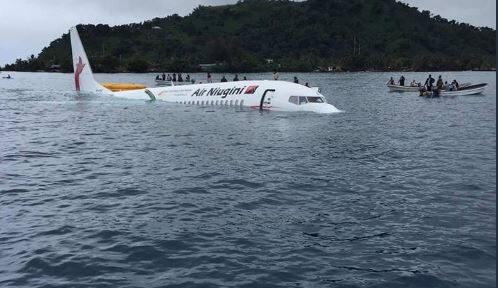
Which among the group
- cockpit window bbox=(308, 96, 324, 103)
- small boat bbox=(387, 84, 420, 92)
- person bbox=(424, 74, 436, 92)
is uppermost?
person bbox=(424, 74, 436, 92)

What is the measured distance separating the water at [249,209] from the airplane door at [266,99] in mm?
13498

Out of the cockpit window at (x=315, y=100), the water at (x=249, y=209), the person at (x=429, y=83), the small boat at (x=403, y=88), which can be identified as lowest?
the water at (x=249, y=209)

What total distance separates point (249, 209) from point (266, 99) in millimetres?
34338

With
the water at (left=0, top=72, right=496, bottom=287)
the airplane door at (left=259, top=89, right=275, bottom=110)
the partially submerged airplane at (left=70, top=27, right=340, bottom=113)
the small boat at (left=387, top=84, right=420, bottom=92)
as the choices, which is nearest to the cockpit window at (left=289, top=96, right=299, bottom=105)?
the partially submerged airplane at (left=70, top=27, right=340, bottom=113)

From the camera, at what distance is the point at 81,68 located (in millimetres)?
68875

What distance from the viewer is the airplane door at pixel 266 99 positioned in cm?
5153

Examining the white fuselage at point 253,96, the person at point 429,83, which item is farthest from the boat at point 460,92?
the white fuselage at point 253,96

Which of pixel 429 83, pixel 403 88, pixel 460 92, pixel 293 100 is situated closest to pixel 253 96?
pixel 293 100

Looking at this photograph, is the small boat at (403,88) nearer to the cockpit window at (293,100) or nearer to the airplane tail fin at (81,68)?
the cockpit window at (293,100)

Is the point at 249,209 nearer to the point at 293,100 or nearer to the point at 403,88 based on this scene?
the point at 293,100

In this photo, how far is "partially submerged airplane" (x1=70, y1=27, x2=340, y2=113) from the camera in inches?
1955

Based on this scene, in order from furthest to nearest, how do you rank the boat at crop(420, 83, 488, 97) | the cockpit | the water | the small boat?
1. the small boat
2. the boat at crop(420, 83, 488, 97)
3. the cockpit
4. the water

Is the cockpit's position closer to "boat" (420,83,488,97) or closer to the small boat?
"boat" (420,83,488,97)

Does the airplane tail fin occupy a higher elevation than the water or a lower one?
higher
